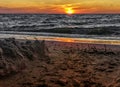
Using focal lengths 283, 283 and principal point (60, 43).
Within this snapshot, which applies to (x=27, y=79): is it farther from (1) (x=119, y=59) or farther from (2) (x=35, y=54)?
(1) (x=119, y=59)

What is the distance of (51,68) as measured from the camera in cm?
795

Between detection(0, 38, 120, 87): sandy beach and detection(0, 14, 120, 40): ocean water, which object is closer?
detection(0, 38, 120, 87): sandy beach

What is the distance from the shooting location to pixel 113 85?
20.9 feet

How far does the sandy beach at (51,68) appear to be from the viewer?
6531 millimetres

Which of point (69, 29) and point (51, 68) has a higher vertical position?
point (51, 68)

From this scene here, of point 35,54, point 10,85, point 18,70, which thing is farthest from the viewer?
point 35,54

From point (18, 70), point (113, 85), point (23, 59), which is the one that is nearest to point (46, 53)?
point (23, 59)

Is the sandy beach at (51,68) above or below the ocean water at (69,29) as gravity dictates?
above

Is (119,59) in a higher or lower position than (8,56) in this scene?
lower

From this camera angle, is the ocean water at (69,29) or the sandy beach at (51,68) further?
the ocean water at (69,29)

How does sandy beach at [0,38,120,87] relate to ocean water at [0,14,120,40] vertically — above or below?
above

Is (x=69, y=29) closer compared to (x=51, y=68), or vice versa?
(x=51, y=68)

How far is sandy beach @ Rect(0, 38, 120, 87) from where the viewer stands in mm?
6531

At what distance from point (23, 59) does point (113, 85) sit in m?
2.79
